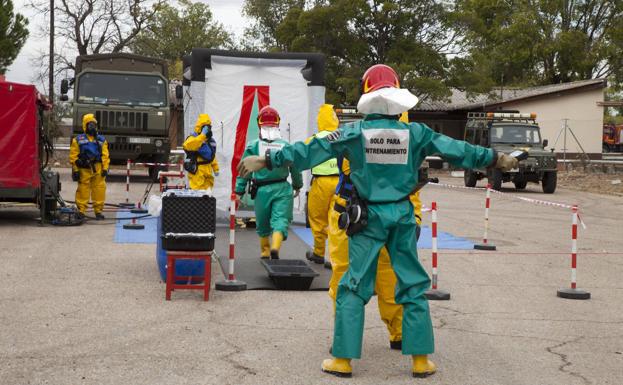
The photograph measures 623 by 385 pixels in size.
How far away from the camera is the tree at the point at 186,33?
73875 millimetres

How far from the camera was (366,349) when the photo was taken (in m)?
7.05

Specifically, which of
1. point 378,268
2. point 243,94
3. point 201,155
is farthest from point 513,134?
point 378,268

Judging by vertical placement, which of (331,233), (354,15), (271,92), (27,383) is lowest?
(27,383)

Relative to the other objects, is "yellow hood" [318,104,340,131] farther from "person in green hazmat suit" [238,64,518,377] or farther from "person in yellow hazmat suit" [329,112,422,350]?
"person in green hazmat suit" [238,64,518,377]

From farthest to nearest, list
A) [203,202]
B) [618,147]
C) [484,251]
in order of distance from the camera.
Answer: [618,147] < [484,251] < [203,202]

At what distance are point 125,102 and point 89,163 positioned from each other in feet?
33.9

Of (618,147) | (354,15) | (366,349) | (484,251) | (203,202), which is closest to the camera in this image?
(366,349)

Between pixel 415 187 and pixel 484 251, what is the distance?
24.8 feet

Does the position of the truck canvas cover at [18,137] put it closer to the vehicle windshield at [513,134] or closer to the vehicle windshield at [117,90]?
the vehicle windshield at [117,90]

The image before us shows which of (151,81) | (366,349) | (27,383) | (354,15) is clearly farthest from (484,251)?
(354,15)

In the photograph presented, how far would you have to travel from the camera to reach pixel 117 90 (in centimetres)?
2636

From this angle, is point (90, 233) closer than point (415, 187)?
No

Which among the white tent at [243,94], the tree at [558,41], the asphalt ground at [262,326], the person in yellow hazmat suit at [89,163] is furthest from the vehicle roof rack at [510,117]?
the tree at [558,41]

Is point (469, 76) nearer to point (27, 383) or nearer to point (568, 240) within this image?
point (568, 240)
